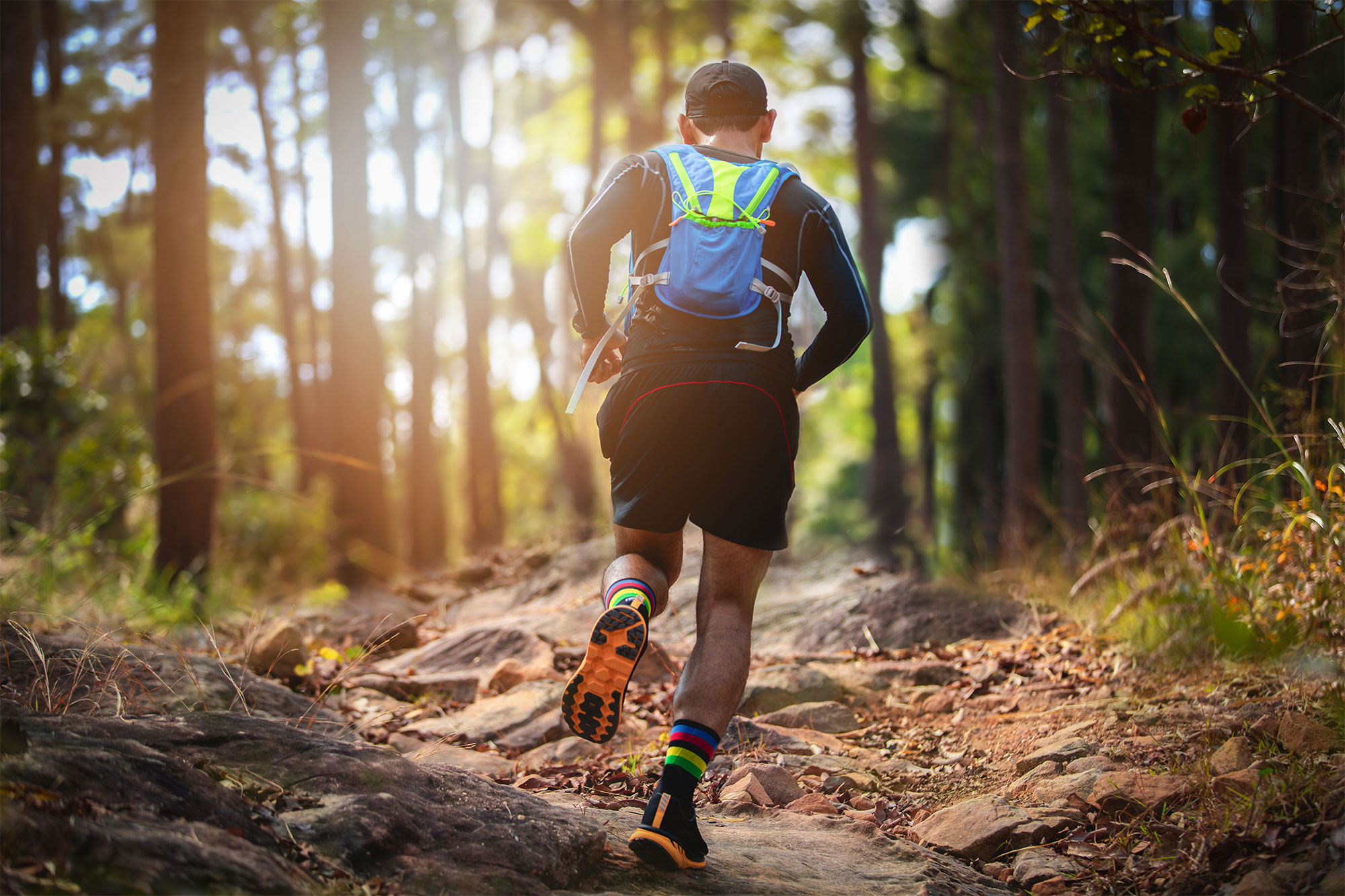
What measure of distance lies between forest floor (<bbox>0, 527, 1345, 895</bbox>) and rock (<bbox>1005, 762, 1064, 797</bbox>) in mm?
10

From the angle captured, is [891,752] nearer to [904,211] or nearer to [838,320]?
[838,320]

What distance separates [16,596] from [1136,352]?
8.25 meters

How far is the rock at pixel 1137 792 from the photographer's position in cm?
309

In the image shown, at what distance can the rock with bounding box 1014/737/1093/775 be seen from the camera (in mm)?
3666

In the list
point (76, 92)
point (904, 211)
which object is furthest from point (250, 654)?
point (904, 211)

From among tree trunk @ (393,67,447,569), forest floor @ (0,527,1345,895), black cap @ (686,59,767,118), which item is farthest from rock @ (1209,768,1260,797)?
tree trunk @ (393,67,447,569)

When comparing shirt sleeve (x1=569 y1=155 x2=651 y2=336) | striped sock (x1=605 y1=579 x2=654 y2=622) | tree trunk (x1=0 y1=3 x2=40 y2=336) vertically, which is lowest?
striped sock (x1=605 y1=579 x2=654 y2=622)

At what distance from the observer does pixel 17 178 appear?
1189cm

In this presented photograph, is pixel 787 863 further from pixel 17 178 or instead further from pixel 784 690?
pixel 17 178

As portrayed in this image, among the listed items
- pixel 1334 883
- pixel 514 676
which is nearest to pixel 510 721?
pixel 514 676

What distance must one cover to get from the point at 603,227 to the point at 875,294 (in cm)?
1689

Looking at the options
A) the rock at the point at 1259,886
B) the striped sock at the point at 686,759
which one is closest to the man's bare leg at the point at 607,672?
the striped sock at the point at 686,759

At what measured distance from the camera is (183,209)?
31.0 feet

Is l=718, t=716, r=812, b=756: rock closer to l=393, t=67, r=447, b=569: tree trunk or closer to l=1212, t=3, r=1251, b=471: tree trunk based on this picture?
l=1212, t=3, r=1251, b=471: tree trunk
